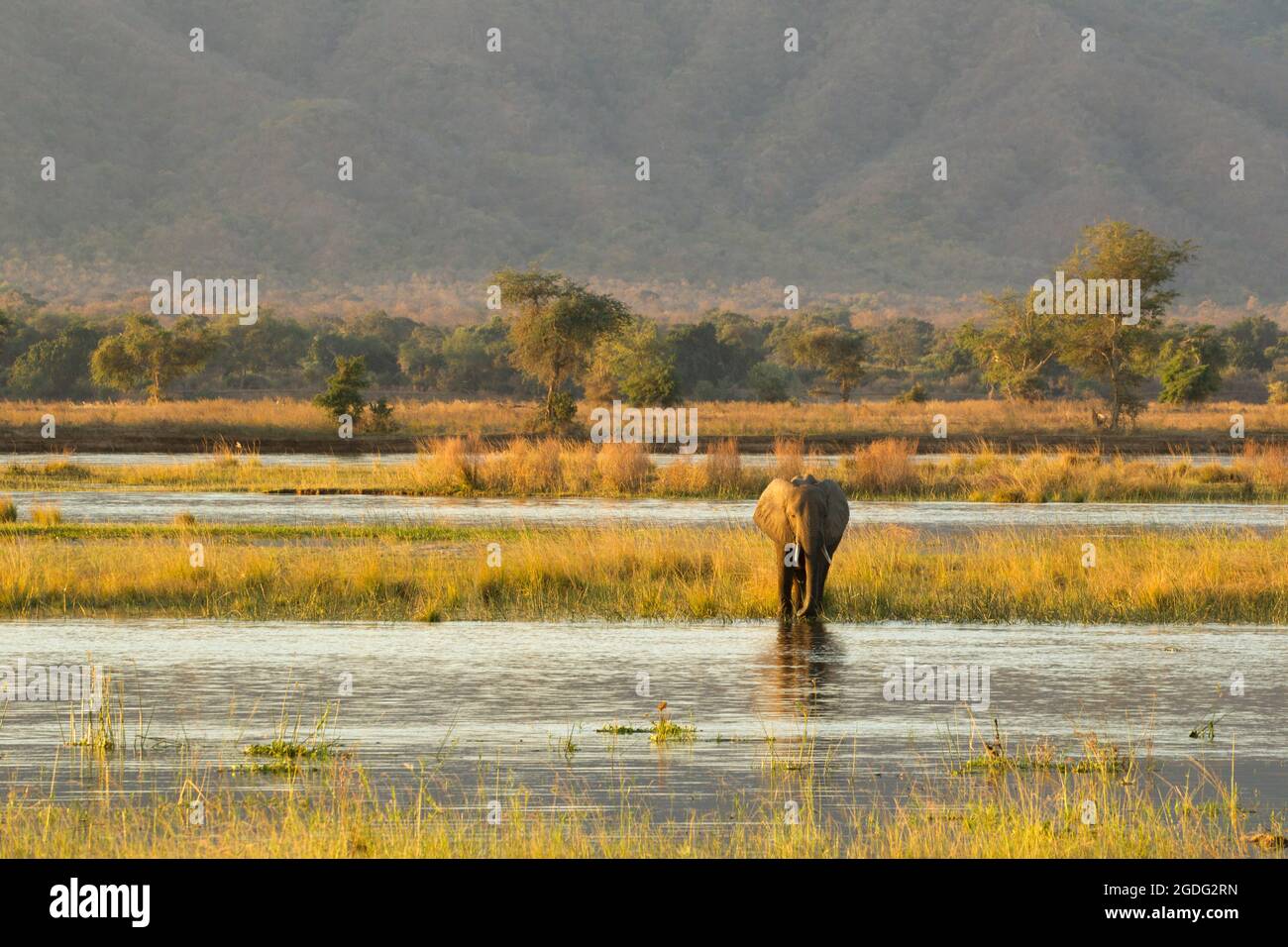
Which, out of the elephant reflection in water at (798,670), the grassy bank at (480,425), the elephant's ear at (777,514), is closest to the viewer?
the elephant reflection in water at (798,670)

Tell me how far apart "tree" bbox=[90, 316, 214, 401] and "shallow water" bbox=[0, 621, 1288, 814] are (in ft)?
219

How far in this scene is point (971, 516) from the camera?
120 ft

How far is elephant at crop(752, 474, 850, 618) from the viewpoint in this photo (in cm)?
2161

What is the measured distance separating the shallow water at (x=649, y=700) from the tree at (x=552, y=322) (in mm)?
46643

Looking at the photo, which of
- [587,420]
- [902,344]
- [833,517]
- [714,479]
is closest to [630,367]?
[587,420]

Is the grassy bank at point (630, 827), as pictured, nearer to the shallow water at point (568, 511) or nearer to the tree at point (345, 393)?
the shallow water at point (568, 511)

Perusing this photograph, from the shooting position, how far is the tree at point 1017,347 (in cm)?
8856

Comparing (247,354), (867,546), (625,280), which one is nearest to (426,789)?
(867,546)

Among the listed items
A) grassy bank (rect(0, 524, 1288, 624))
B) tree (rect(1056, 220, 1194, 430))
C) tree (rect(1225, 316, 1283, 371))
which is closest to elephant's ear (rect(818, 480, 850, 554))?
grassy bank (rect(0, 524, 1288, 624))

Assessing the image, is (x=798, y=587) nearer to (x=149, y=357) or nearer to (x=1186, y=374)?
(x=1186, y=374)

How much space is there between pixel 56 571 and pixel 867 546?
33.9 feet

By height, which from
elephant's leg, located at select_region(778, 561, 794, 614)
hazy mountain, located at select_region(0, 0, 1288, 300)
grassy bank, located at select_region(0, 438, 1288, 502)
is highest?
hazy mountain, located at select_region(0, 0, 1288, 300)

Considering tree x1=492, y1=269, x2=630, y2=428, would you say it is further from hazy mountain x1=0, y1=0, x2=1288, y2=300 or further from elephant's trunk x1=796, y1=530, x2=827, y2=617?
hazy mountain x1=0, y1=0, x2=1288, y2=300

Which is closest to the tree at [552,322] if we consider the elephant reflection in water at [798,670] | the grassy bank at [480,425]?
the grassy bank at [480,425]
